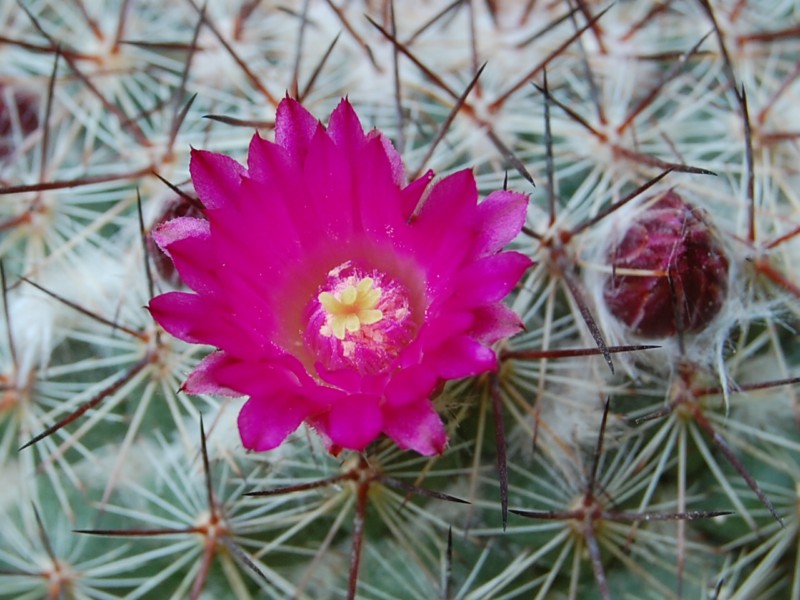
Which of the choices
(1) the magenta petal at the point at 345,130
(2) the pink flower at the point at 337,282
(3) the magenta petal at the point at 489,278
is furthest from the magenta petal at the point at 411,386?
(1) the magenta petal at the point at 345,130

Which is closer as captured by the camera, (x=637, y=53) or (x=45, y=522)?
(x=45, y=522)

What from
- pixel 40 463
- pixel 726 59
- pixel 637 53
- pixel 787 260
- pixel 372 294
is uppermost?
pixel 637 53

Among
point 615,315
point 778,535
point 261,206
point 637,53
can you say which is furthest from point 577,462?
point 637,53

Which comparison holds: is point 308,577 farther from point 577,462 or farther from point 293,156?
point 293,156

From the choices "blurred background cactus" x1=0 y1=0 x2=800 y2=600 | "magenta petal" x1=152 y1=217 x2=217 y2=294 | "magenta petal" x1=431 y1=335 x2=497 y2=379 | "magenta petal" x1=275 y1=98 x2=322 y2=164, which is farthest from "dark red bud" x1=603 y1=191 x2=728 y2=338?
"magenta petal" x1=152 y1=217 x2=217 y2=294

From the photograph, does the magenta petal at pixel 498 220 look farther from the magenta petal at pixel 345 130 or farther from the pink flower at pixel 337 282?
the magenta petal at pixel 345 130

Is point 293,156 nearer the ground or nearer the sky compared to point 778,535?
nearer the sky

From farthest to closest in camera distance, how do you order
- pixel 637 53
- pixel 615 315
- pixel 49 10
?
pixel 49 10 → pixel 637 53 → pixel 615 315
